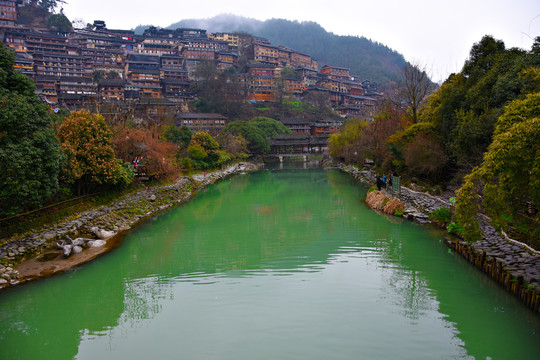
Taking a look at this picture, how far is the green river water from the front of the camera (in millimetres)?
8008

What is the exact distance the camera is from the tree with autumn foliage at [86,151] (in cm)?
1753

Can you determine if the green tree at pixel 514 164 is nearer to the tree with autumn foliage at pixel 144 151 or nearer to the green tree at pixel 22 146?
the green tree at pixel 22 146

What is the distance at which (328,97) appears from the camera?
97375 millimetres

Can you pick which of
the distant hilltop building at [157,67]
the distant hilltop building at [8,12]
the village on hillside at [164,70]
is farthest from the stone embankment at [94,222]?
the distant hilltop building at [8,12]

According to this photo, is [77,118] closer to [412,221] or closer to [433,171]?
[412,221]

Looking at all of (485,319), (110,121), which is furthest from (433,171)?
(110,121)

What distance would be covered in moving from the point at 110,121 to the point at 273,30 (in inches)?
6422

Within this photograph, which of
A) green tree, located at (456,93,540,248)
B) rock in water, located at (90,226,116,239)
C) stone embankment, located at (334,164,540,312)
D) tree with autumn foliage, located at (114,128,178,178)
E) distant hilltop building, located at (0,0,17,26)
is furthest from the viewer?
distant hilltop building, located at (0,0,17,26)

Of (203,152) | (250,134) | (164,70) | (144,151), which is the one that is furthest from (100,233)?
(164,70)

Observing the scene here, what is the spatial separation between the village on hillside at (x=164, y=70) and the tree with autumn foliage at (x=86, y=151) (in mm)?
Result: 34396

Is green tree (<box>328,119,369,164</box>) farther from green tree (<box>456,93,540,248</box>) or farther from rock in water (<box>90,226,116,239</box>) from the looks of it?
green tree (<box>456,93,540,248</box>)

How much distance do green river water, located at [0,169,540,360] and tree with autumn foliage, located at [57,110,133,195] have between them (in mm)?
4365

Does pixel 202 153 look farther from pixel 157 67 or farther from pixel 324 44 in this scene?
pixel 324 44

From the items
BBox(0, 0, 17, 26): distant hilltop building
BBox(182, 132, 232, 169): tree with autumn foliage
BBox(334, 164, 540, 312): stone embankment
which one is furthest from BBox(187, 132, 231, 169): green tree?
BBox(0, 0, 17, 26): distant hilltop building
